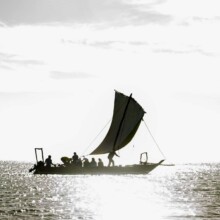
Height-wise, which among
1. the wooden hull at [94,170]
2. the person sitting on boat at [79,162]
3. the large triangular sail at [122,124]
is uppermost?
the large triangular sail at [122,124]

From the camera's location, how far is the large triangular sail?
84562mm

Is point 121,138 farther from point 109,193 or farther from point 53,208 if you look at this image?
point 53,208

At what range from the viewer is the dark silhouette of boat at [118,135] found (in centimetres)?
8462

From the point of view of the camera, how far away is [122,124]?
278ft

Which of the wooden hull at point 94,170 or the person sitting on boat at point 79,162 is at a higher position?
the person sitting on boat at point 79,162

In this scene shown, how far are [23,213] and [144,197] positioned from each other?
16.4 meters

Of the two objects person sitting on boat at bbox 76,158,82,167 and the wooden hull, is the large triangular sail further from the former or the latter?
person sitting on boat at bbox 76,158,82,167

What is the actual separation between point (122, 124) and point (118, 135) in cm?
197

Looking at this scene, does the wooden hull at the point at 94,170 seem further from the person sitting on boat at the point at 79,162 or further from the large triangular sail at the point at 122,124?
the large triangular sail at the point at 122,124

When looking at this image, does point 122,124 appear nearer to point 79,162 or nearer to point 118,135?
point 118,135

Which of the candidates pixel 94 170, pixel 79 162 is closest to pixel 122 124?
pixel 94 170

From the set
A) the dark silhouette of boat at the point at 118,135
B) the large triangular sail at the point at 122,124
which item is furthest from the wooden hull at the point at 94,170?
the large triangular sail at the point at 122,124

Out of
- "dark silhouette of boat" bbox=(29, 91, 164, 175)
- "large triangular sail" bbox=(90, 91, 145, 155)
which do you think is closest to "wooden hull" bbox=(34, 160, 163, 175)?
"dark silhouette of boat" bbox=(29, 91, 164, 175)

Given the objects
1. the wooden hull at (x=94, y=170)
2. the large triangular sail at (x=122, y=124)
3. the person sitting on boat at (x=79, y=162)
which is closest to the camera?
the person sitting on boat at (x=79, y=162)
